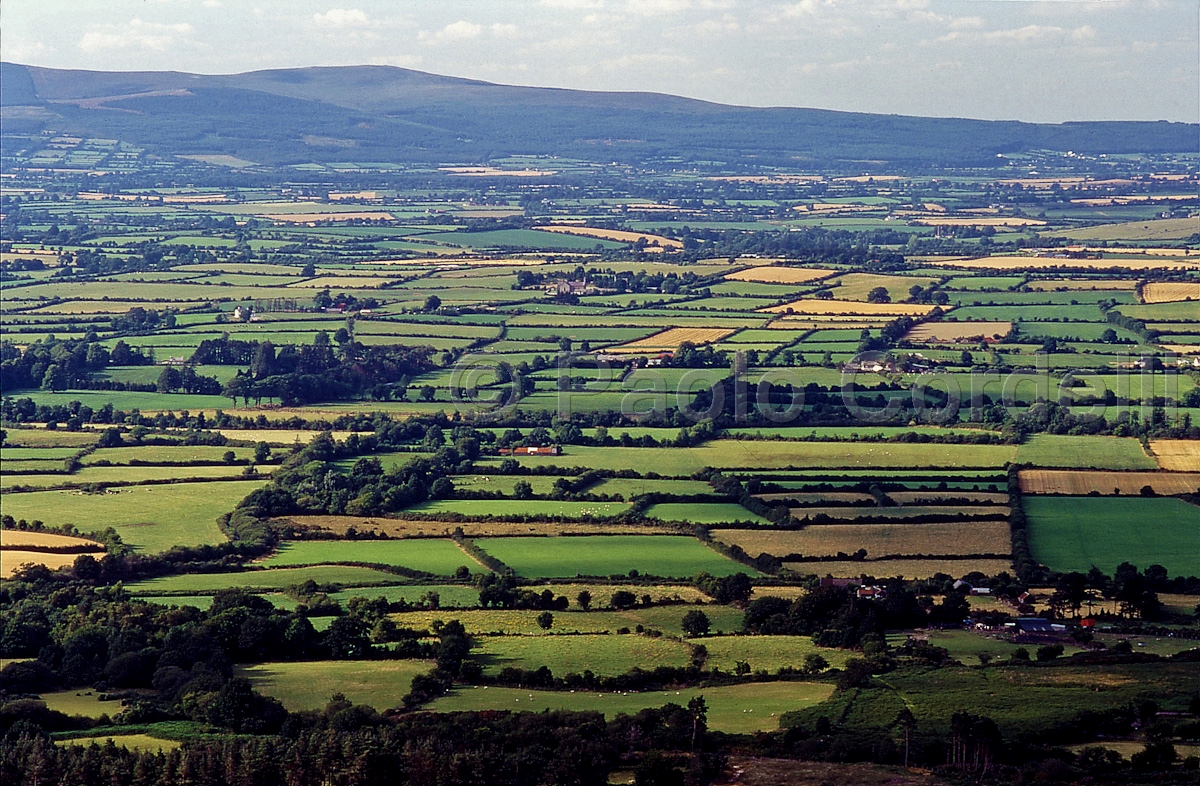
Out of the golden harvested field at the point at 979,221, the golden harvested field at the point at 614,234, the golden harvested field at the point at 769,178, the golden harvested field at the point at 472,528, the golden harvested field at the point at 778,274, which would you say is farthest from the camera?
the golden harvested field at the point at 769,178

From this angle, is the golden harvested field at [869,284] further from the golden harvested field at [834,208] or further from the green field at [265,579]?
the golden harvested field at [834,208]

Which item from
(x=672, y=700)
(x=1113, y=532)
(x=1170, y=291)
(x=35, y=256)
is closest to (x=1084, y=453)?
(x=1113, y=532)

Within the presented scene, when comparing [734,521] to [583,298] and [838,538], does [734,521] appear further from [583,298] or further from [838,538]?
[583,298]

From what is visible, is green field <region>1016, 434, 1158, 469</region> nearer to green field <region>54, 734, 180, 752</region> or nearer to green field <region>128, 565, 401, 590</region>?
green field <region>128, 565, 401, 590</region>

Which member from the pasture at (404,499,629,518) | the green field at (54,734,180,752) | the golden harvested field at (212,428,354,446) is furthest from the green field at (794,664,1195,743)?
the golden harvested field at (212,428,354,446)

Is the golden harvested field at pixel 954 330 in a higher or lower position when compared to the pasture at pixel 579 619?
higher

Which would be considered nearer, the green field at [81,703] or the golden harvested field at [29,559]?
the green field at [81,703]

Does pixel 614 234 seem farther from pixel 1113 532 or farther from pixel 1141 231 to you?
pixel 1113 532

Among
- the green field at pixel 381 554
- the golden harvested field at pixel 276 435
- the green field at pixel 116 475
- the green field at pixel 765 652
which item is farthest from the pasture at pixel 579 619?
the golden harvested field at pixel 276 435
